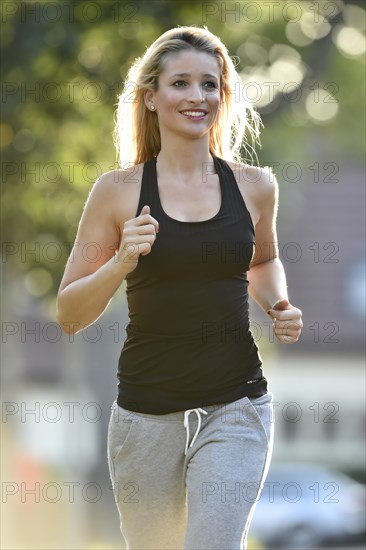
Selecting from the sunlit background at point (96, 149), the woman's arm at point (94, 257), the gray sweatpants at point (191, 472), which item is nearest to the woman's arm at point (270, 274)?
the gray sweatpants at point (191, 472)

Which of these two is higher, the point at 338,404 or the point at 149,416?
the point at 149,416

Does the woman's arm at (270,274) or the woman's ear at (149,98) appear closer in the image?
the woman's arm at (270,274)

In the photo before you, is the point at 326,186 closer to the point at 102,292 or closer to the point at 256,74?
the point at 256,74

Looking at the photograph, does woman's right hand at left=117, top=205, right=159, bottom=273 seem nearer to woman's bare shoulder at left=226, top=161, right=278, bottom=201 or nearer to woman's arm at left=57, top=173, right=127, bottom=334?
woman's arm at left=57, top=173, right=127, bottom=334

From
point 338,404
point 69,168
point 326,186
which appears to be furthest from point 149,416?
point 326,186

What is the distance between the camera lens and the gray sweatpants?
3.80 metres

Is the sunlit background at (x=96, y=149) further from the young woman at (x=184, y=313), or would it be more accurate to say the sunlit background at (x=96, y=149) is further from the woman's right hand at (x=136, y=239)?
the woman's right hand at (x=136, y=239)

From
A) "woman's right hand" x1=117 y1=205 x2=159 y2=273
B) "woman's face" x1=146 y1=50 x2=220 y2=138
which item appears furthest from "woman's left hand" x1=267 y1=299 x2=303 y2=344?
"woman's face" x1=146 y1=50 x2=220 y2=138

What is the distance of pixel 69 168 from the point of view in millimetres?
11258

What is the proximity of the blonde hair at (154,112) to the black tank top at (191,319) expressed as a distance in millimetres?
361

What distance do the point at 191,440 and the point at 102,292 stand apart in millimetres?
499

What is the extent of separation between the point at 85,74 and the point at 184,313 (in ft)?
21.1

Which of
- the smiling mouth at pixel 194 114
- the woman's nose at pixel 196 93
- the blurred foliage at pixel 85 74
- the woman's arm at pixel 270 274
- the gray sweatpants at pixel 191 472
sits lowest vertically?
the gray sweatpants at pixel 191 472

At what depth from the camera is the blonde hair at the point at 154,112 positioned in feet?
13.6
